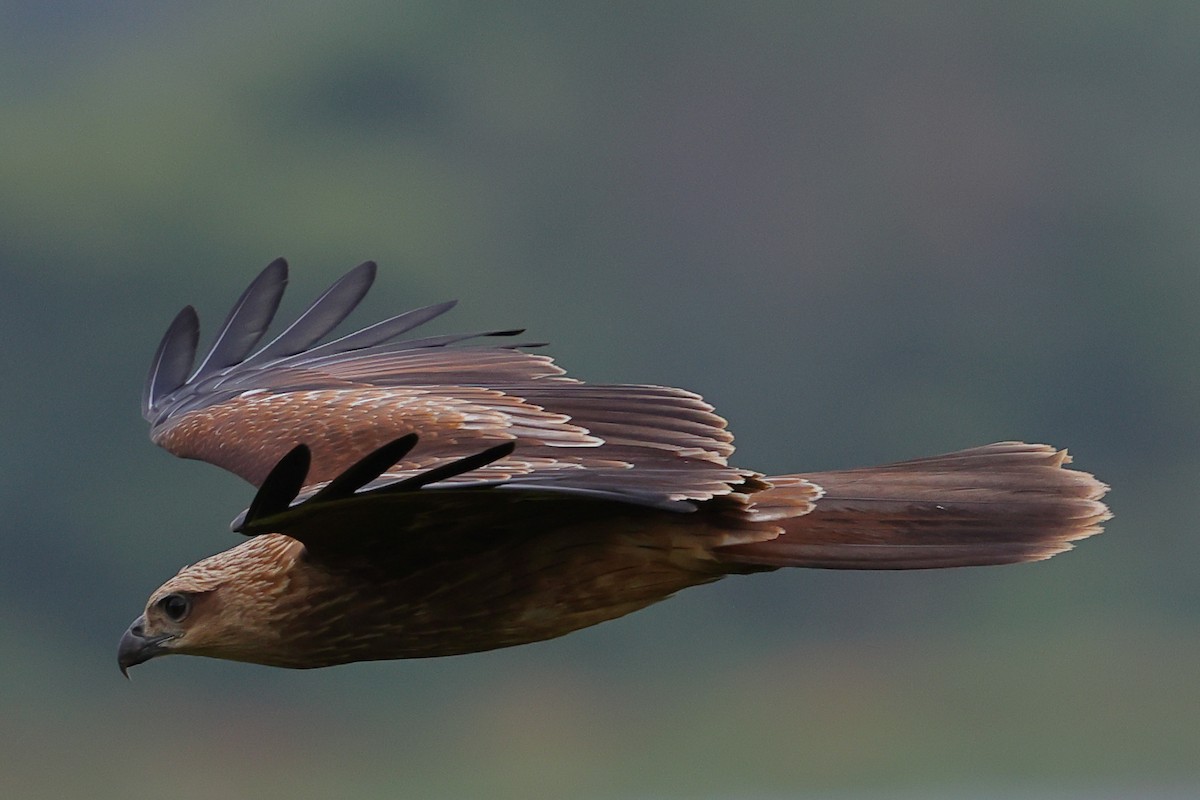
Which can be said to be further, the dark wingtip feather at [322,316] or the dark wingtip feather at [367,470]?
the dark wingtip feather at [322,316]

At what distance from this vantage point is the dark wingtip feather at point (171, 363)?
590cm

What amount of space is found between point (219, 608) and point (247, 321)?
1750 millimetres

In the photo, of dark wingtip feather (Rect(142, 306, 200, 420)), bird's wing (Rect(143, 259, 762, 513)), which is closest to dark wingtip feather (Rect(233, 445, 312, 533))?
bird's wing (Rect(143, 259, 762, 513))

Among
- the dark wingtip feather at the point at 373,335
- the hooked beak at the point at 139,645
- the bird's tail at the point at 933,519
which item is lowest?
the hooked beak at the point at 139,645

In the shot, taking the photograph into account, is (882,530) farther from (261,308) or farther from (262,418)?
(261,308)

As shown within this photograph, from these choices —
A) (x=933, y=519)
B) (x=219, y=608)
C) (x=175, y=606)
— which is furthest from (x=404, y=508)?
(x=933, y=519)

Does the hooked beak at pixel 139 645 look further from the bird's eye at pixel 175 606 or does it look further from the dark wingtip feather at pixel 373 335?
the dark wingtip feather at pixel 373 335

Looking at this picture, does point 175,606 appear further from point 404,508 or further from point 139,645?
point 404,508

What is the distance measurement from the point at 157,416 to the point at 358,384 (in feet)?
2.17

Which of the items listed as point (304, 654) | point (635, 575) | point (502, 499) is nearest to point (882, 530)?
point (635, 575)

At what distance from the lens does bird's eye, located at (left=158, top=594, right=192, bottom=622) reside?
15.1ft

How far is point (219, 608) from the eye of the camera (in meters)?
4.52

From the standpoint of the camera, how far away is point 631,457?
4.32 metres

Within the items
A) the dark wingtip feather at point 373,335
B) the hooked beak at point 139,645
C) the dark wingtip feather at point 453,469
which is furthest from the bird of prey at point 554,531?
the dark wingtip feather at point 373,335
